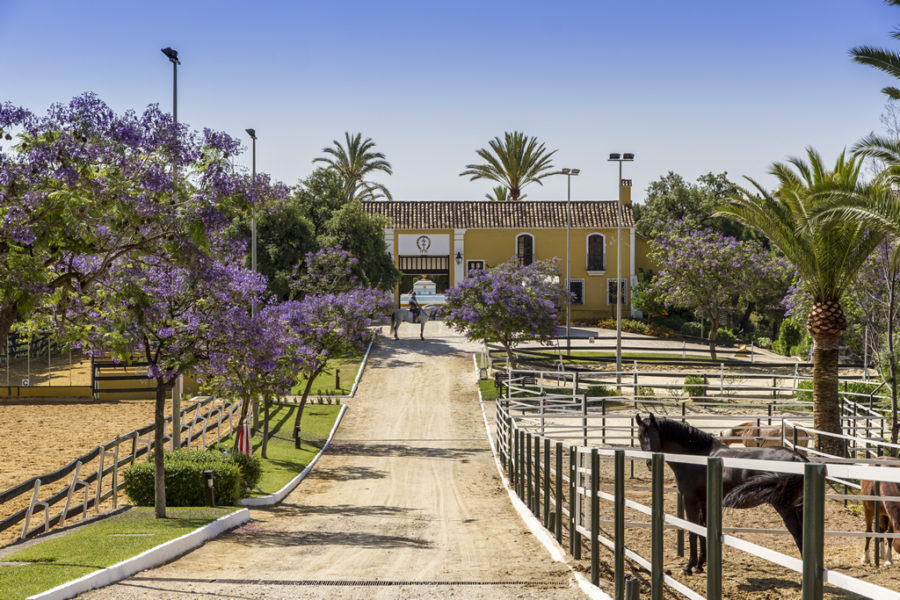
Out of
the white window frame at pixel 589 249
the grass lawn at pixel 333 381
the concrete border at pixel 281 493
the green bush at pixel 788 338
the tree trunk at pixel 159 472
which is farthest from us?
the white window frame at pixel 589 249

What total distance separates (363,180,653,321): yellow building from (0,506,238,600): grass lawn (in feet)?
159

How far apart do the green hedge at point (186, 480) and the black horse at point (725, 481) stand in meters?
8.73

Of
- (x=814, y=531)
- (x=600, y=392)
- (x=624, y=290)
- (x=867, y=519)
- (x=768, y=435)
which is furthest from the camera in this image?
(x=624, y=290)

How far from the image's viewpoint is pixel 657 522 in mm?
6723

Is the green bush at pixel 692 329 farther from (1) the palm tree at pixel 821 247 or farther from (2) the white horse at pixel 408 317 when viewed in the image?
(1) the palm tree at pixel 821 247

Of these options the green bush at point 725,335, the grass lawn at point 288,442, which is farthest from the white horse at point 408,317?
the grass lawn at point 288,442

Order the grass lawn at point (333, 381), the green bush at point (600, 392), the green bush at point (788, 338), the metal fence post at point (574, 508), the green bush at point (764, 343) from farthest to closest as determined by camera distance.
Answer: the green bush at point (764, 343), the green bush at point (788, 338), the grass lawn at point (333, 381), the green bush at point (600, 392), the metal fence post at point (574, 508)

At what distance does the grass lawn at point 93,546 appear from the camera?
9.25 m

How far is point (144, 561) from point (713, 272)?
40.2 m

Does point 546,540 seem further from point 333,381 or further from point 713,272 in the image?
point 713,272

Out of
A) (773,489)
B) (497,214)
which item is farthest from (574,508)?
(497,214)

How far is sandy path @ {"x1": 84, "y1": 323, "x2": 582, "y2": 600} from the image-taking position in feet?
30.3

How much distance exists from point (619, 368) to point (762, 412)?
352 inches

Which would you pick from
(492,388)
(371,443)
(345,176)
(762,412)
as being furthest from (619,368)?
(345,176)
